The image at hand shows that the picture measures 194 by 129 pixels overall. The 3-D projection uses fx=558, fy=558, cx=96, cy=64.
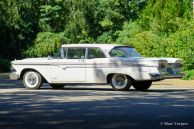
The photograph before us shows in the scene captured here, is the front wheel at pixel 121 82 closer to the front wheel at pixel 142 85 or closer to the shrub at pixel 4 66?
the front wheel at pixel 142 85

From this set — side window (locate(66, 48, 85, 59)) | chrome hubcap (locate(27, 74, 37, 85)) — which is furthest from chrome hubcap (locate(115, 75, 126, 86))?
chrome hubcap (locate(27, 74, 37, 85))

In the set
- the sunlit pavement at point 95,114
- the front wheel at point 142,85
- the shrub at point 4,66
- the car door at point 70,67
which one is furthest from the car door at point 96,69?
the shrub at point 4,66

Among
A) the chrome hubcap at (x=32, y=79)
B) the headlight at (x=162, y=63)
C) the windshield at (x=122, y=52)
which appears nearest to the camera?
the headlight at (x=162, y=63)

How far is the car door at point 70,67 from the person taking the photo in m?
19.1

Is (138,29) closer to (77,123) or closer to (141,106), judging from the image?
(141,106)

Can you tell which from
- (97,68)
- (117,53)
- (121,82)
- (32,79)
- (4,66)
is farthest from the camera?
(4,66)

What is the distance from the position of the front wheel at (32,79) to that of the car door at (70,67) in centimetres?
60

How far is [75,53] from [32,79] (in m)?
1.89

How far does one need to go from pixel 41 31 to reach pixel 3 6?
7.72 metres

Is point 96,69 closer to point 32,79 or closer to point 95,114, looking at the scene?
point 32,79

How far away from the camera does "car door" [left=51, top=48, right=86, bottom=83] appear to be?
1909cm

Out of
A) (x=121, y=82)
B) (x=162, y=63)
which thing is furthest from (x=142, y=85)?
(x=162, y=63)

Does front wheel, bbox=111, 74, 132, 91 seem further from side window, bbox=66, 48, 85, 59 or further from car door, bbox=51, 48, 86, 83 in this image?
side window, bbox=66, 48, 85, 59

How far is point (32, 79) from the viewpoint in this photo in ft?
65.9
